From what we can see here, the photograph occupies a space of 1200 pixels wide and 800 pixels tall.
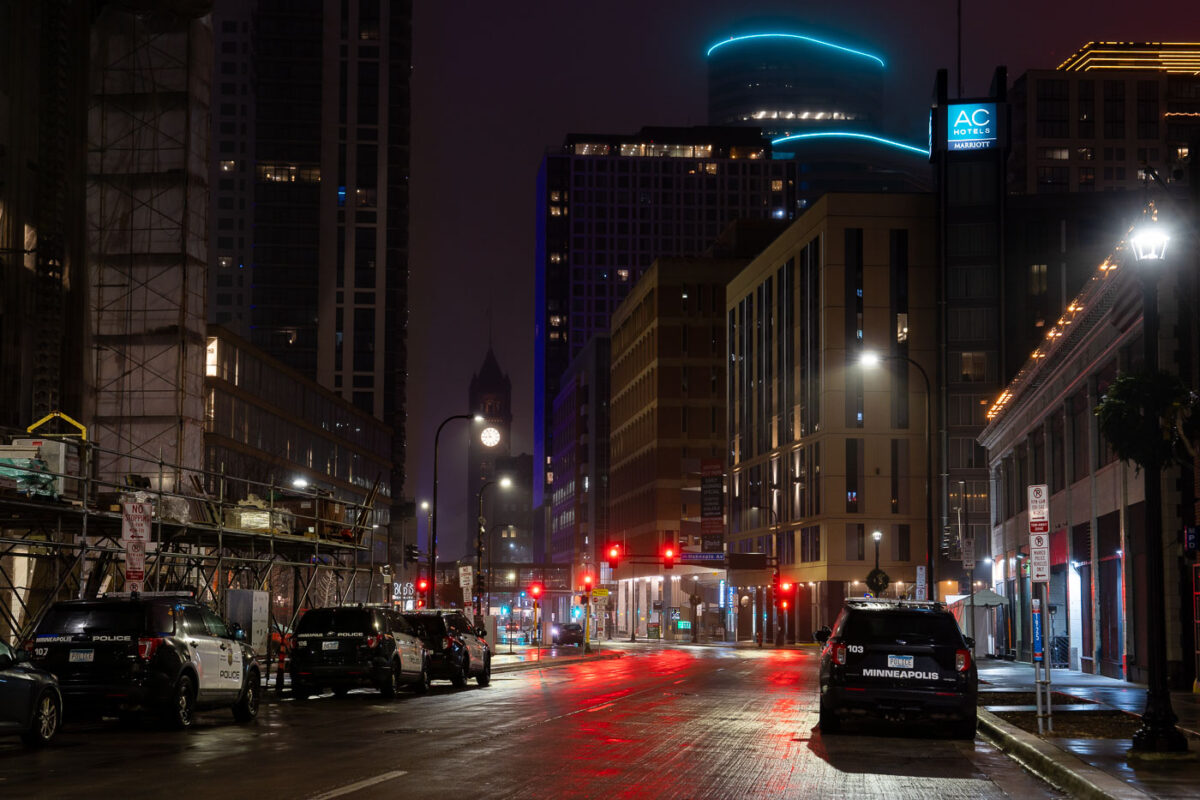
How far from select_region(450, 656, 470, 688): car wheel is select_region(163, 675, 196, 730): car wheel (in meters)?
12.6

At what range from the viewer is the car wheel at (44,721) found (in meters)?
17.2

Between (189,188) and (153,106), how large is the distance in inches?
138

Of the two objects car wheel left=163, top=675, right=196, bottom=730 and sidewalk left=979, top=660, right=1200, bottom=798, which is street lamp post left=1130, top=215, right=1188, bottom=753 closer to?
sidewalk left=979, top=660, right=1200, bottom=798

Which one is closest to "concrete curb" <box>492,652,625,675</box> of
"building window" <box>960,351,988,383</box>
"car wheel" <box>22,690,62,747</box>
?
"car wheel" <box>22,690,62,747</box>

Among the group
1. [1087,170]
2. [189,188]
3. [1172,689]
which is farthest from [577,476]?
[1172,689]

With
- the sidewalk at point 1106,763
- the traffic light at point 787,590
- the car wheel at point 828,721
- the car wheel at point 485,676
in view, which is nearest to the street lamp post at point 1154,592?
the sidewalk at point 1106,763

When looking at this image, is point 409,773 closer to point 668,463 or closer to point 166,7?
point 166,7

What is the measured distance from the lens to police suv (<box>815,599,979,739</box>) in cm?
2020

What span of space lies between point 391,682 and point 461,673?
14.2ft

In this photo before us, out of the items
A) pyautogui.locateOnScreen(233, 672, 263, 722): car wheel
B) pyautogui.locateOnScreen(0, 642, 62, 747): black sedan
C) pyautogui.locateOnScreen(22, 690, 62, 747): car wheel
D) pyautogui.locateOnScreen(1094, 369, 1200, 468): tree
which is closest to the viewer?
pyautogui.locateOnScreen(0, 642, 62, 747): black sedan

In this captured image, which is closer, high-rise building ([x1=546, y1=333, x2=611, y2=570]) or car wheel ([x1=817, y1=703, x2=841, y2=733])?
car wheel ([x1=817, y1=703, x2=841, y2=733])

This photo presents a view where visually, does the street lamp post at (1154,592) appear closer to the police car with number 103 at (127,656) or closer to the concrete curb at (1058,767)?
the concrete curb at (1058,767)

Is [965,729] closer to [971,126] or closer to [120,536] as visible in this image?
[120,536]

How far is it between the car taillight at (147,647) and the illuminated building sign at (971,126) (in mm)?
82694
